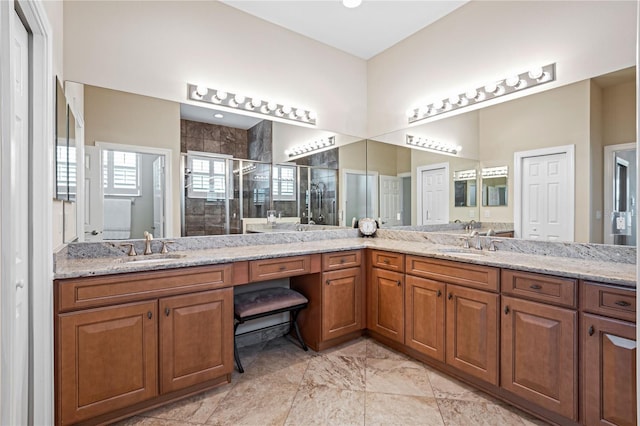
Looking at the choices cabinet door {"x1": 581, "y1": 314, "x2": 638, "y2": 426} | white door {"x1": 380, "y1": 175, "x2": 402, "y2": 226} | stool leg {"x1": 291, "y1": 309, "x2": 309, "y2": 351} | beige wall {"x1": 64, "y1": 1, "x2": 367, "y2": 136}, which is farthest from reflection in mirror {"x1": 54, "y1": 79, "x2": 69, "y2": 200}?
cabinet door {"x1": 581, "y1": 314, "x2": 638, "y2": 426}

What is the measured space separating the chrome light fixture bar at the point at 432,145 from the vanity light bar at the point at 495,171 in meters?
0.34

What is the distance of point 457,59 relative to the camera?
285cm

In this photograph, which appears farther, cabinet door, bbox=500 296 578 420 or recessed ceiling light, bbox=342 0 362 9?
recessed ceiling light, bbox=342 0 362 9

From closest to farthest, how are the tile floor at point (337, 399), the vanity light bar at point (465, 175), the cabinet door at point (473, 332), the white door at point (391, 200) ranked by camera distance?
the tile floor at point (337, 399) → the cabinet door at point (473, 332) → the vanity light bar at point (465, 175) → the white door at point (391, 200)

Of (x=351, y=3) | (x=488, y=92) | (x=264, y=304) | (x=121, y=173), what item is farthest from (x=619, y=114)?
(x=121, y=173)

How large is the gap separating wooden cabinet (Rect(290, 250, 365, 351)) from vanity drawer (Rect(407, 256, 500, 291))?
1.66 ft

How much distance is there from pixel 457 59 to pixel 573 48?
910 mm

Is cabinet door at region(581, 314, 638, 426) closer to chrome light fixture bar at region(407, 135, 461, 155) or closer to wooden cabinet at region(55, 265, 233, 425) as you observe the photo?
chrome light fixture bar at region(407, 135, 461, 155)

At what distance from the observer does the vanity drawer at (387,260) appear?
248 centimetres

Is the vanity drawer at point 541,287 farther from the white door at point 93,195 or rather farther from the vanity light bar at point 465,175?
the white door at point 93,195

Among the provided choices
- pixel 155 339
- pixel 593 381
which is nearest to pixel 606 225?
pixel 593 381

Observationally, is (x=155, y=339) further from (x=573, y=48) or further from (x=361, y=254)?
(x=573, y=48)

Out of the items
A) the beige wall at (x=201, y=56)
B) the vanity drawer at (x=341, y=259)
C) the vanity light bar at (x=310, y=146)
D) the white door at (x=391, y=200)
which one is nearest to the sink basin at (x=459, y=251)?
Answer: the vanity drawer at (x=341, y=259)

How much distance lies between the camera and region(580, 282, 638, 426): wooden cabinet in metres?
1.41
